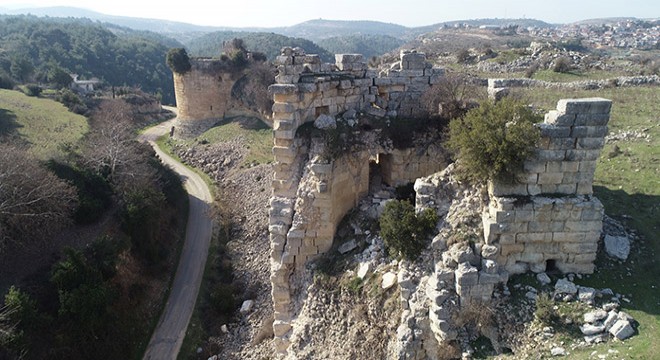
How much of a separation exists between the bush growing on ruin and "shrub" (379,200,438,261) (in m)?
39.1

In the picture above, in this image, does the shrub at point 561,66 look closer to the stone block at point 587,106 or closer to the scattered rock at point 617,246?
the scattered rock at point 617,246

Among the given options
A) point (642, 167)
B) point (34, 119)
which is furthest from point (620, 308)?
point (34, 119)

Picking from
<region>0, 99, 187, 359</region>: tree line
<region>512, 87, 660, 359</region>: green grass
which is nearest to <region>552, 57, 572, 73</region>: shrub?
<region>512, 87, 660, 359</region>: green grass

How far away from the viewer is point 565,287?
1002 centimetres

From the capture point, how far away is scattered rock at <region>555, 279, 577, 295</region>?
32.6 feet

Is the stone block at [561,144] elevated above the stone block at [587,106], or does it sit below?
below

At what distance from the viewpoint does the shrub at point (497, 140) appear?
9992mm

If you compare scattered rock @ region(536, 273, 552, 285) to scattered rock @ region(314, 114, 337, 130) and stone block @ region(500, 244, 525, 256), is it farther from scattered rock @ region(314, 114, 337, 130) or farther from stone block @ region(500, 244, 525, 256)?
scattered rock @ region(314, 114, 337, 130)

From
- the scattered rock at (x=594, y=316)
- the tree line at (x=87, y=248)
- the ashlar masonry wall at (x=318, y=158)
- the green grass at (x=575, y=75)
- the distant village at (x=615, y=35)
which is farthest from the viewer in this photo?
the distant village at (x=615, y=35)

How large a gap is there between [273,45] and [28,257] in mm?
107501

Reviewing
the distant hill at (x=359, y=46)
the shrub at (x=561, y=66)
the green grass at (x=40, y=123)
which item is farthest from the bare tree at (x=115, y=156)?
the distant hill at (x=359, y=46)

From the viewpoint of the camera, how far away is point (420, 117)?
14.4 m

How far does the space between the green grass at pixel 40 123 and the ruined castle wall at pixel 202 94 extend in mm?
9632

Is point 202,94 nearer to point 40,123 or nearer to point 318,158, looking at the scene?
point 40,123
